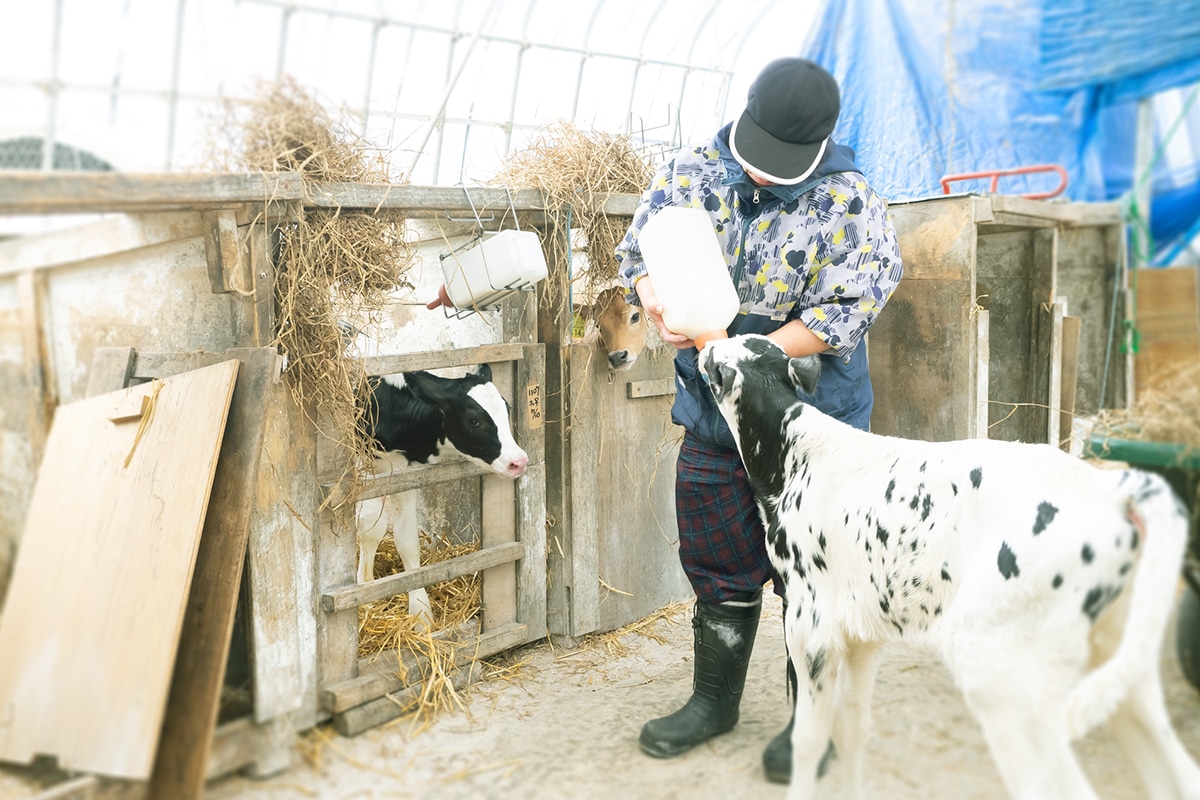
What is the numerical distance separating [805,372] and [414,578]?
1820 millimetres

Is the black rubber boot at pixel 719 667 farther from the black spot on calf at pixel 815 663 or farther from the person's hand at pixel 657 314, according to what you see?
the person's hand at pixel 657 314

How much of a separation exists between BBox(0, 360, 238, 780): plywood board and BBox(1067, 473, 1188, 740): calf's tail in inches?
90.6

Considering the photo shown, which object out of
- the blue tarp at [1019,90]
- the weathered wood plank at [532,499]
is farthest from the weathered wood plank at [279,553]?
the blue tarp at [1019,90]

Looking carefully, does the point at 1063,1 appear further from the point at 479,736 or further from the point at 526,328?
the point at 479,736

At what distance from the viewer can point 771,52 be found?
6.20 meters

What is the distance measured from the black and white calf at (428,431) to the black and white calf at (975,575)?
1230mm

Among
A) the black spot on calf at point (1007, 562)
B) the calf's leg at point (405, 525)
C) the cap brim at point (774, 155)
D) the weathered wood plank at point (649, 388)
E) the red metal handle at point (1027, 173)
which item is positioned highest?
the red metal handle at point (1027, 173)

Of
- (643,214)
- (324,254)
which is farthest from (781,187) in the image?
(324,254)

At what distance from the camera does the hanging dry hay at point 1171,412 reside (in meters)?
2.08

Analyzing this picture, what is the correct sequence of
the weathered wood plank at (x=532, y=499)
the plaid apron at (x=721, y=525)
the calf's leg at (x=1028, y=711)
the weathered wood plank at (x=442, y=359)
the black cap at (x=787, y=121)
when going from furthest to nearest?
the weathered wood plank at (x=532, y=499) → the weathered wood plank at (x=442, y=359) → the plaid apron at (x=721, y=525) → the black cap at (x=787, y=121) → the calf's leg at (x=1028, y=711)

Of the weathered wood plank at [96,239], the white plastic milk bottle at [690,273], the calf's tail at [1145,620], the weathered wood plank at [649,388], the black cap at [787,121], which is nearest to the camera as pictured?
the calf's tail at [1145,620]

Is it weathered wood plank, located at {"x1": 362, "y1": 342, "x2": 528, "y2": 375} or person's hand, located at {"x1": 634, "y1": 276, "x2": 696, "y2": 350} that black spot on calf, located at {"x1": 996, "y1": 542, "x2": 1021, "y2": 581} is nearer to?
person's hand, located at {"x1": 634, "y1": 276, "x2": 696, "y2": 350}

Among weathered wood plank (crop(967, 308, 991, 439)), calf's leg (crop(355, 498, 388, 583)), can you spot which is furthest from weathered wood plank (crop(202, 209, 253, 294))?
weathered wood plank (crop(967, 308, 991, 439))

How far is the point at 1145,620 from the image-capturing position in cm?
193
